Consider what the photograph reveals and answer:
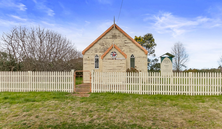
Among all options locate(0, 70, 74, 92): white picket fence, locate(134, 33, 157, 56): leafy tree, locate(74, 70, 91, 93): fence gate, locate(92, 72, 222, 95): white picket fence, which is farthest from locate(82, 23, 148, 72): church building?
locate(134, 33, 157, 56): leafy tree

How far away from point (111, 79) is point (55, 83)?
4.31 m

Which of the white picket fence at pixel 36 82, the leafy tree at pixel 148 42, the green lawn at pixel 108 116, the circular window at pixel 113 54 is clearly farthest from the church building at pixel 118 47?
the leafy tree at pixel 148 42

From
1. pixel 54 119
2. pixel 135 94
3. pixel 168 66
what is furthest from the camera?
pixel 168 66

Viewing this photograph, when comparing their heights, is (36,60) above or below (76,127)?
above

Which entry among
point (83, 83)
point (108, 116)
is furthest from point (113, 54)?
point (108, 116)

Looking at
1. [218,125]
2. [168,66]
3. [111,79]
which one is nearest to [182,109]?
[218,125]

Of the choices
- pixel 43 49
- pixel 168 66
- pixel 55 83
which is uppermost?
pixel 43 49

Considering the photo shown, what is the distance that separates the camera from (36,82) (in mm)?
10656

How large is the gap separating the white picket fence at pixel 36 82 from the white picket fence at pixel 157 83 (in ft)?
7.03

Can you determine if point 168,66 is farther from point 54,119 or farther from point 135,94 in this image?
point 54,119

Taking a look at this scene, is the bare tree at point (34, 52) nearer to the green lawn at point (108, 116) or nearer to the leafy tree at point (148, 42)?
the green lawn at point (108, 116)

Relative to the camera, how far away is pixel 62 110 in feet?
21.4

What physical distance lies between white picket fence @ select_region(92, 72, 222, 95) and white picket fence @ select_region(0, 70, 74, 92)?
2142mm

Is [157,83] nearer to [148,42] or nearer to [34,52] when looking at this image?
[34,52]
